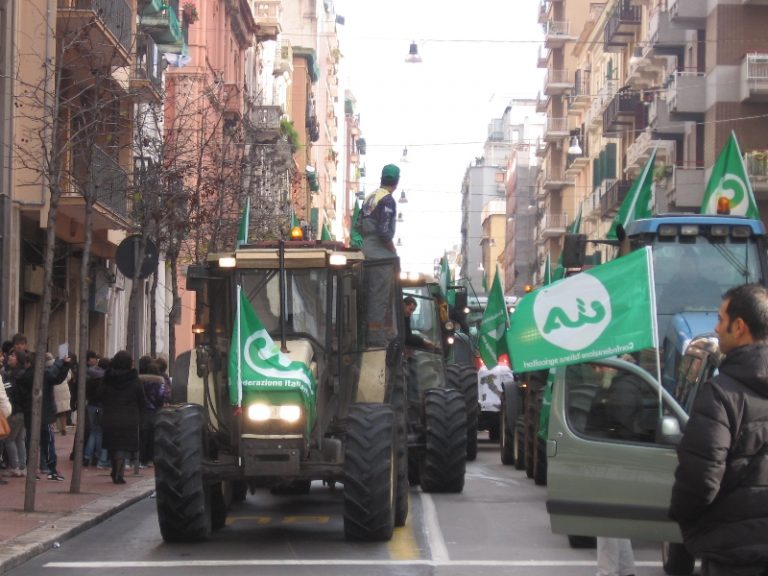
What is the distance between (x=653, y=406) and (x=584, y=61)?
2811 inches

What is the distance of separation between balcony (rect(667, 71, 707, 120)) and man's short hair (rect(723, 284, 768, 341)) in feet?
Result: 140

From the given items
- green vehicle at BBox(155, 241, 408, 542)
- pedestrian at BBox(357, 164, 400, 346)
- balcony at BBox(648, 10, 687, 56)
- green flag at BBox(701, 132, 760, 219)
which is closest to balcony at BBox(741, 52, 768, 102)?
balcony at BBox(648, 10, 687, 56)

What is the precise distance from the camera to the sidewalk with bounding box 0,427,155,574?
525 inches

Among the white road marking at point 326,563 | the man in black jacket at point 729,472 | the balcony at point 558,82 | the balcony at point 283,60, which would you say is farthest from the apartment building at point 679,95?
the man in black jacket at point 729,472

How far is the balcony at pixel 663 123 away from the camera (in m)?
50.9

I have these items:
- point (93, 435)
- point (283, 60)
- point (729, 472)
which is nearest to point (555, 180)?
point (283, 60)

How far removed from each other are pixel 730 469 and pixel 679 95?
43492mm

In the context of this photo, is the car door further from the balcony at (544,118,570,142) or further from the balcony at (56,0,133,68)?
the balcony at (544,118,570,142)

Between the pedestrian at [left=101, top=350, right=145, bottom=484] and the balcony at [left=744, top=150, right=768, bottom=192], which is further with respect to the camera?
the balcony at [left=744, top=150, right=768, bottom=192]

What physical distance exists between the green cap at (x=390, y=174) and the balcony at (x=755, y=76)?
3048cm

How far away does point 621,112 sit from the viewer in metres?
61.4

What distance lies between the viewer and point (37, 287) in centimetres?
3111

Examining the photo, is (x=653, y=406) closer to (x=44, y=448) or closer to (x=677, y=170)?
(x=44, y=448)

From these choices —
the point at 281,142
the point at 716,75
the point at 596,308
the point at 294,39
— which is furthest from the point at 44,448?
the point at 294,39
